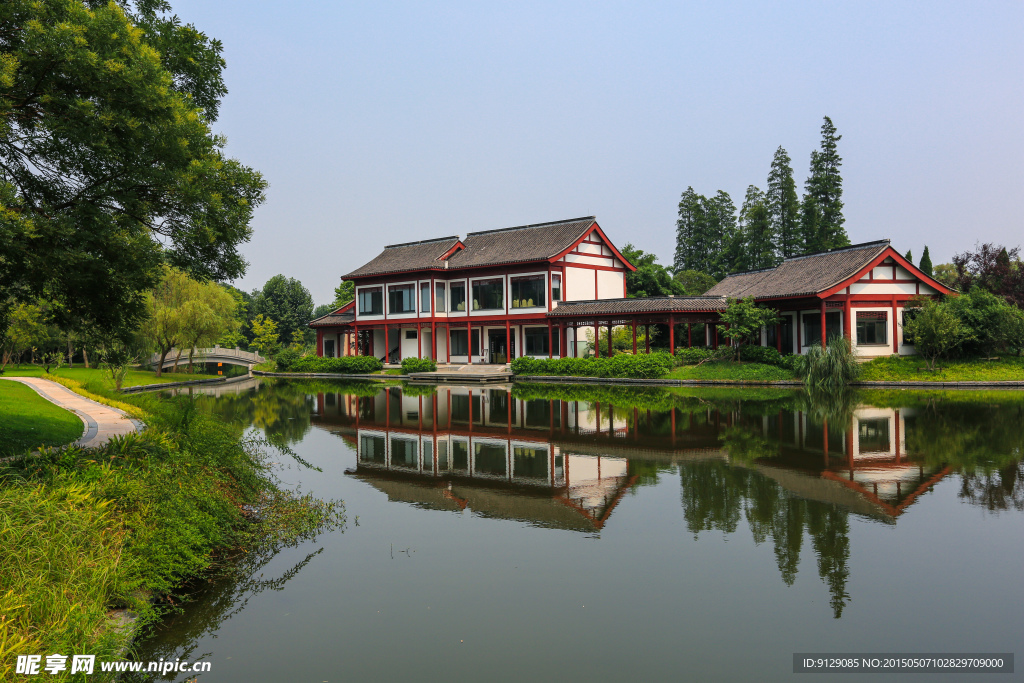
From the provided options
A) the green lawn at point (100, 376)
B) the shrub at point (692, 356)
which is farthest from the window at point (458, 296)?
the green lawn at point (100, 376)

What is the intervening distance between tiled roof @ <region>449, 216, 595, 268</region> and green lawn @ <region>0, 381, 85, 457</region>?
892 inches

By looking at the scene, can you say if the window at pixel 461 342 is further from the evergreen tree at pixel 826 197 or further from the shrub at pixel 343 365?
the evergreen tree at pixel 826 197

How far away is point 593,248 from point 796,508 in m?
28.9

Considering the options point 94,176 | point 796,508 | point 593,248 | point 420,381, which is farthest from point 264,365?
point 796,508

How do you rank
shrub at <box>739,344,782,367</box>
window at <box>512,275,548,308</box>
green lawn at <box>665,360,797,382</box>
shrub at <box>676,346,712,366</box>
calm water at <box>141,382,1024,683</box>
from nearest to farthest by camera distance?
calm water at <box>141,382,1024,683</box>, green lawn at <box>665,360,797,382</box>, shrub at <box>739,344,782,367</box>, shrub at <box>676,346,712,366</box>, window at <box>512,275,548,308</box>

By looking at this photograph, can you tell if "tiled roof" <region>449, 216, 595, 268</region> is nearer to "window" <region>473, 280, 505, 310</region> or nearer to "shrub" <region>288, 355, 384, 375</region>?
"window" <region>473, 280, 505, 310</region>

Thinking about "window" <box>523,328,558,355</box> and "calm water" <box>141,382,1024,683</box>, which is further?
"window" <box>523,328,558,355</box>

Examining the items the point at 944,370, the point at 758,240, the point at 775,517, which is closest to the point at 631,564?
the point at 775,517

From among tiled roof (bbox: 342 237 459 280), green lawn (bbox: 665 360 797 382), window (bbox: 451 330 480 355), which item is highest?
tiled roof (bbox: 342 237 459 280)

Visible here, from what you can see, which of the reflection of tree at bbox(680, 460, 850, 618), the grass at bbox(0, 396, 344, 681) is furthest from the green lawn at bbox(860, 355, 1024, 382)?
the grass at bbox(0, 396, 344, 681)

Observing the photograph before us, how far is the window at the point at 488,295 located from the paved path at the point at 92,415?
64.8 feet

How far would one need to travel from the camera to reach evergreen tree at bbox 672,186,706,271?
194ft

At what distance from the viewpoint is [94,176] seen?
7.44 m

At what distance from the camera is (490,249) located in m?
36.6
